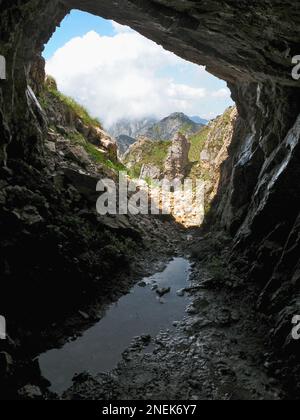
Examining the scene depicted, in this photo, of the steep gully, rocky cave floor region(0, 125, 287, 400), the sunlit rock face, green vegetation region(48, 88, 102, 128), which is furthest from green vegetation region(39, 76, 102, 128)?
rocky cave floor region(0, 125, 287, 400)

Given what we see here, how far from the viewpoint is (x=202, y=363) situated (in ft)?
32.0

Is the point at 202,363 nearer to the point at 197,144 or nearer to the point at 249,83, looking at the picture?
the point at 249,83

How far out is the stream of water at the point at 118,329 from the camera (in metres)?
9.41

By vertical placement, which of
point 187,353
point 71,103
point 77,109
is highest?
point 77,109

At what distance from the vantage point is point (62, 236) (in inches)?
507

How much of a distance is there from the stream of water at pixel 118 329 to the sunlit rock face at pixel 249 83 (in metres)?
3.06

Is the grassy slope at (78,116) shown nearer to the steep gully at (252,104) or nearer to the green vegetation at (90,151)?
the green vegetation at (90,151)

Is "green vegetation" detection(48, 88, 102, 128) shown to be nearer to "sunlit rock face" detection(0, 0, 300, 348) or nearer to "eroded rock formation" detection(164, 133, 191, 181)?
"sunlit rock face" detection(0, 0, 300, 348)

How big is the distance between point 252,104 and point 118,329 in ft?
42.7

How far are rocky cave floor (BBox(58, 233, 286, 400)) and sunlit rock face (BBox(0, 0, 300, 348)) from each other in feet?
3.73

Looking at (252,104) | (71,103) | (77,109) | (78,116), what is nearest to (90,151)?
(78,116)

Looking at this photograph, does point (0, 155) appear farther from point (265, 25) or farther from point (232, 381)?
point (232, 381)

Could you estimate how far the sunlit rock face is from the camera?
33.4ft

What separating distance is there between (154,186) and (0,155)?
2296cm
